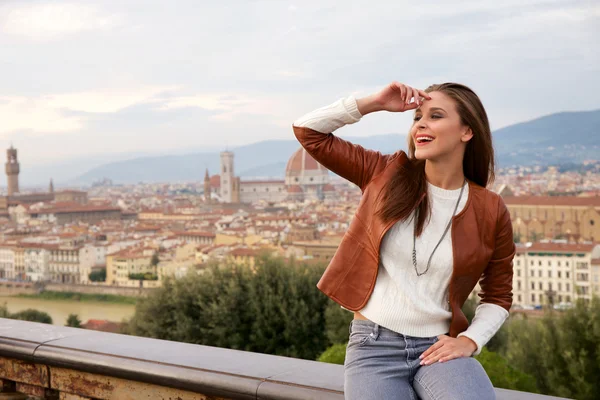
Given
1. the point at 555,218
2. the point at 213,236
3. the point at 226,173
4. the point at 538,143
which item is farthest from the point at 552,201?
the point at 226,173

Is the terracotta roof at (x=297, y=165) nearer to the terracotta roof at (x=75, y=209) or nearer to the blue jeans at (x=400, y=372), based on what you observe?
the terracotta roof at (x=75, y=209)

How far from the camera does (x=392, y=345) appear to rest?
0.95 m

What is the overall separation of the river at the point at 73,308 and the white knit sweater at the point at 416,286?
23472mm

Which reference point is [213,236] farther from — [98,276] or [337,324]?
[337,324]

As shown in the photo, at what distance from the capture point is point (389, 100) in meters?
1.05

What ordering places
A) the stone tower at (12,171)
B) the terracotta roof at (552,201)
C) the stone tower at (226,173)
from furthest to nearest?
the stone tower at (226,173) < the stone tower at (12,171) < the terracotta roof at (552,201)

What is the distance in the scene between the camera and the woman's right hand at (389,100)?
1.02 m

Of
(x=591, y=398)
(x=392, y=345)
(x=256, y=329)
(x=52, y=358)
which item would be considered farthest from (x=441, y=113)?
(x=256, y=329)

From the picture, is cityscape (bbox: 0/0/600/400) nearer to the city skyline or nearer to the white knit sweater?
the white knit sweater

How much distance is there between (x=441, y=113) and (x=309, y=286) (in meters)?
8.35

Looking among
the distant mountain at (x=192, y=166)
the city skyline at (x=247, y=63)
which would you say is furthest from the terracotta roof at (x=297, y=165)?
the city skyline at (x=247, y=63)

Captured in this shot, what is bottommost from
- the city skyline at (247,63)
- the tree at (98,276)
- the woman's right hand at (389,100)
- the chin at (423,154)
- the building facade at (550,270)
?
the tree at (98,276)

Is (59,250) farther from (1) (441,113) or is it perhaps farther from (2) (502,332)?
(1) (441,113)

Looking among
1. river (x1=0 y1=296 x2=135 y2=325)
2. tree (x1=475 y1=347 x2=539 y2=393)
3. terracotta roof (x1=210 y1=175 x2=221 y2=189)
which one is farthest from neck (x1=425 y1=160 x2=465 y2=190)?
terracotta roof (x1=210 y1=175 x2=221 y2=189)
